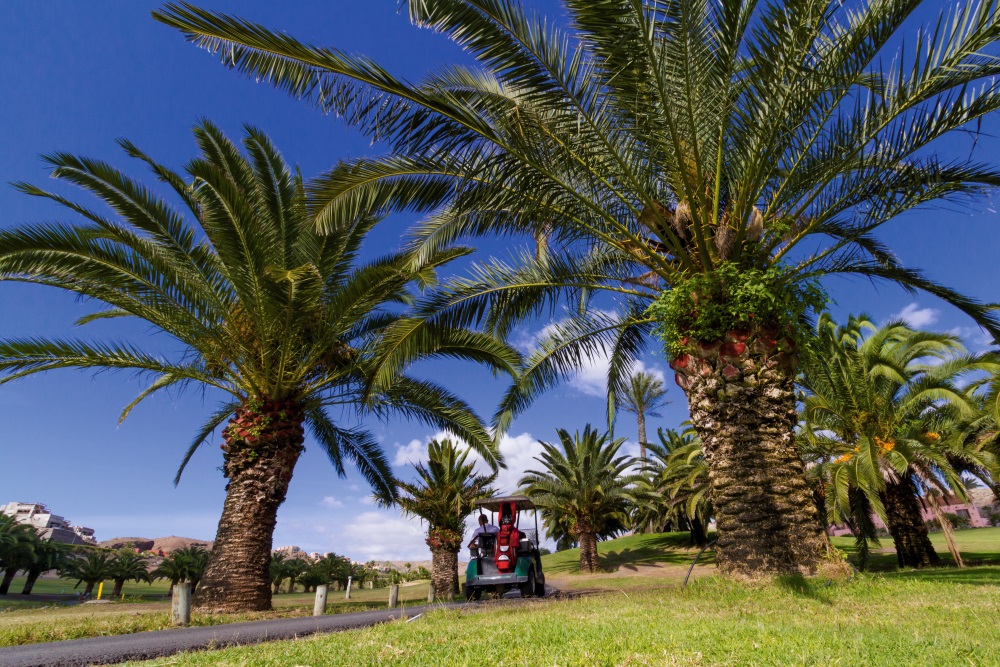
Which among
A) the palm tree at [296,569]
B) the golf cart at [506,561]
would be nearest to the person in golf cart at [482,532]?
the golf cart at [506,561]

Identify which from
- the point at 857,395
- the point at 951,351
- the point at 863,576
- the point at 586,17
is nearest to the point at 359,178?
the point at 586,17

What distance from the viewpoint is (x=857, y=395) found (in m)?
15.5

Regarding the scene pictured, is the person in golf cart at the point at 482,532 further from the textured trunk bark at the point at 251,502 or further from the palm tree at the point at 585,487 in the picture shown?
the palm tree at the point at 585,487

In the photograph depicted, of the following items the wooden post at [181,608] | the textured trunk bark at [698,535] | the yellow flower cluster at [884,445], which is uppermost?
the yellow flower cluster at [884,445]

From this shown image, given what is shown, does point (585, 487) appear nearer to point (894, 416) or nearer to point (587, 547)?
point (587, 547)

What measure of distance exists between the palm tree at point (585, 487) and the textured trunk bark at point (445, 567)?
7.04 m

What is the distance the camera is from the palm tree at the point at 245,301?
30.0 feet

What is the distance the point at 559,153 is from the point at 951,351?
14.5m

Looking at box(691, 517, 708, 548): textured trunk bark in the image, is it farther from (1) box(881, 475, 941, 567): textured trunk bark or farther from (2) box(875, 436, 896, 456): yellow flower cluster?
(2) box(875, 436, 896, 456): yellow flower cluster

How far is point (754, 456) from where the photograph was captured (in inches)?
261

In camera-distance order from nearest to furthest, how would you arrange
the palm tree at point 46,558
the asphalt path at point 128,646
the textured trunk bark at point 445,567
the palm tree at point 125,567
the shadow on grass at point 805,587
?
the asphalt path at point 128,646
the shadow on grass at point 805,587
the textured trunk bark at point 445,567
the palm tree at point 46,558
the palm tree at point 125,567

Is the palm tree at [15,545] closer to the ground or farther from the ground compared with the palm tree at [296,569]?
farther from the ground

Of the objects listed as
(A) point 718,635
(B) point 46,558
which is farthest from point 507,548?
(B) point 46,558

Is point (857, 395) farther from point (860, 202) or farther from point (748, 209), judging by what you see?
point (748, 209)
